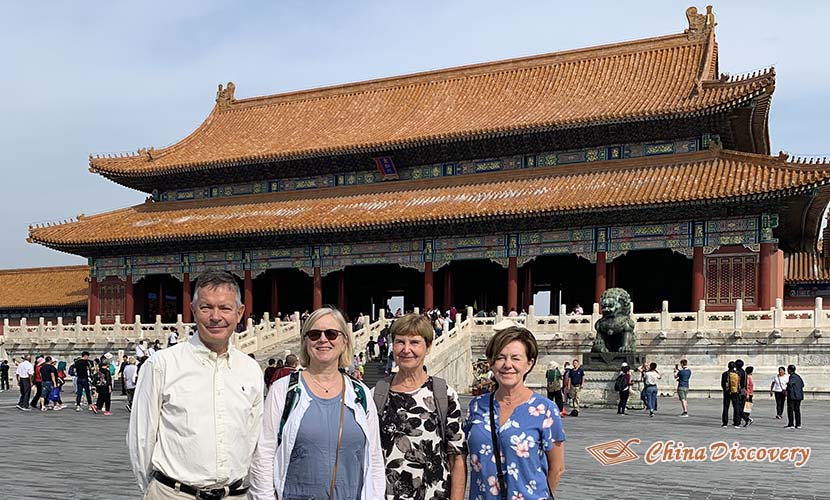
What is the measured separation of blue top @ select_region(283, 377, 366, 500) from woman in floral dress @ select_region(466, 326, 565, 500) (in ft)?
2.25

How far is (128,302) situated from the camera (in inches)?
1580

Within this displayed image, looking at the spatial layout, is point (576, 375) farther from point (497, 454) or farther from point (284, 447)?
point (284, 447)

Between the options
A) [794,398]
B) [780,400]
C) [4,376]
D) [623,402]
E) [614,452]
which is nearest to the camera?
[614,452]

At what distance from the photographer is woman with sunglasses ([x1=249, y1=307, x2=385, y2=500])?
4910 millimetres

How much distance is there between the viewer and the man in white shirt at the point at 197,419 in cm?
491

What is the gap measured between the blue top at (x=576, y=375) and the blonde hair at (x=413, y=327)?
16188 mm

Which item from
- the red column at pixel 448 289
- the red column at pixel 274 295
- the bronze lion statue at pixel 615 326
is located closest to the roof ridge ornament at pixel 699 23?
the red column at pixel 448 289

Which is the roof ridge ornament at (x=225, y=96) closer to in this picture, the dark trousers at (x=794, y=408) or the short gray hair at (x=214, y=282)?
the dark trousers at (x=794, y=408)

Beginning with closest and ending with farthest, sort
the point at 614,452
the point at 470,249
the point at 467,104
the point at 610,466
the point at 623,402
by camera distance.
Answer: the point at 610,466 < the point at 614,452 < the point at 623,402 < the point at 470,249 < the point at 467,104

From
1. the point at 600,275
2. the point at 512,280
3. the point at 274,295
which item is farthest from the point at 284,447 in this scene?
the point at 274,295

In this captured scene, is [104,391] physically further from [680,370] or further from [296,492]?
[296,492]

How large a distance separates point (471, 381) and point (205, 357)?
77.4 ft

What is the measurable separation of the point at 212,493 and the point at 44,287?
145ft

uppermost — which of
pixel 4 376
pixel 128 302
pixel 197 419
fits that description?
pixel 128 302
